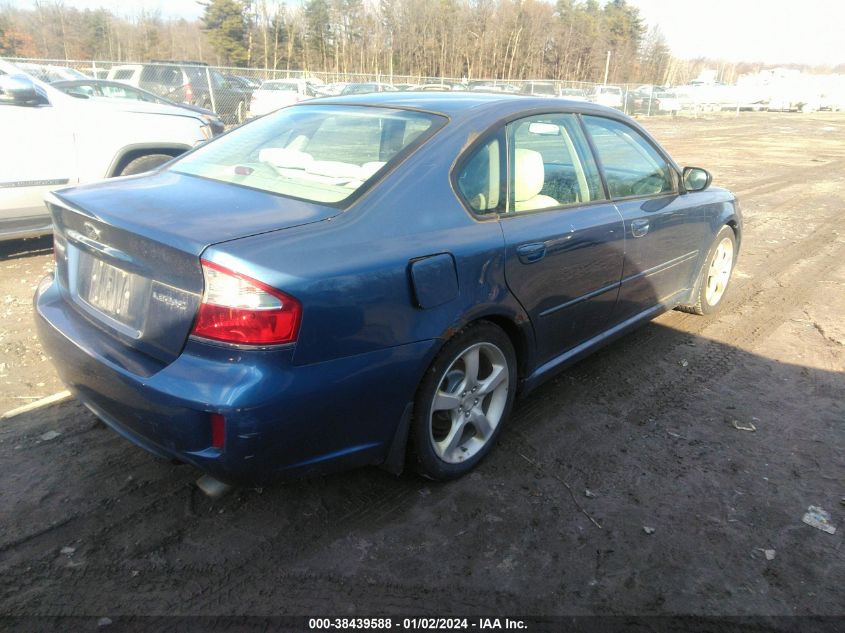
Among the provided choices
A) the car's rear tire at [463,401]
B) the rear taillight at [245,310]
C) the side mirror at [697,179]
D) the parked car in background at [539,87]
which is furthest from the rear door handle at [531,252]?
the parked car in background at [539,87]

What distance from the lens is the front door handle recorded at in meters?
3.60

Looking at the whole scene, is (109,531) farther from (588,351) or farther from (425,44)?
(425,44)

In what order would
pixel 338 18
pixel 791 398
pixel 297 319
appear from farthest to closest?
pixel 338 18 → pixel 791 398 → pixel 297 319

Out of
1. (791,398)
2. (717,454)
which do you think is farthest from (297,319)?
(791,398)

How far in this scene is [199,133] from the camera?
700cm

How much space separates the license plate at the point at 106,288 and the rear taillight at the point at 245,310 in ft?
1.43

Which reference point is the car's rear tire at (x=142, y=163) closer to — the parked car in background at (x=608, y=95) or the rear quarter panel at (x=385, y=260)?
the rear quarter panel at (x=385, y=260)

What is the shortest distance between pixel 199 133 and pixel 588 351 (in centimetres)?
532

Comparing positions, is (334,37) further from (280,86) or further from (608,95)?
(280,86)

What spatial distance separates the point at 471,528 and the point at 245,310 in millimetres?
1289

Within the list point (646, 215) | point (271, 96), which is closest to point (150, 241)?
point (646, 215)

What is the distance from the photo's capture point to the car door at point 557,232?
2.88m

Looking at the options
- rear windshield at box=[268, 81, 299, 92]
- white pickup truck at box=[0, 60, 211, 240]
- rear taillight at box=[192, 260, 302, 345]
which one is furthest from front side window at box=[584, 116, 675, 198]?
rear windshield at box=[268, 81, 299, 92]

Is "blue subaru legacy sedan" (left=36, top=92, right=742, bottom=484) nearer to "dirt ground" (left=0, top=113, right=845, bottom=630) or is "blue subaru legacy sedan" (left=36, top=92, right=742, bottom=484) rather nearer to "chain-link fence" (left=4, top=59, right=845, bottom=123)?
"dirt ground" (left=0, top=113, right=845, bottom=630)
